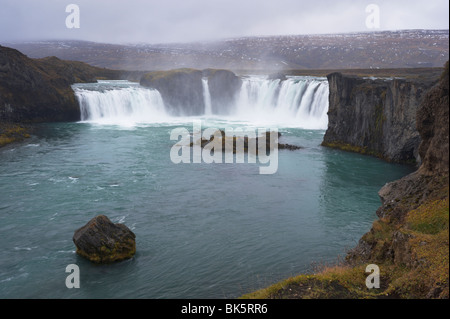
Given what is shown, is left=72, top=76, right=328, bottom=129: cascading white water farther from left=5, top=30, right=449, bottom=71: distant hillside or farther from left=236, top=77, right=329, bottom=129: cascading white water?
left=5, top=30, right=449, bottom=71: distant hillside

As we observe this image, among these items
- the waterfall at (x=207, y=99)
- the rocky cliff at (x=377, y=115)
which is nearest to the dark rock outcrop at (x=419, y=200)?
the rocky cliff at (x=377, y=115)

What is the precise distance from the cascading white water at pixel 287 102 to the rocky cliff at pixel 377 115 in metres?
11.8

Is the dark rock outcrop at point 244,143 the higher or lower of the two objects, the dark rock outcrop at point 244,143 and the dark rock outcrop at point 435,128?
the lower

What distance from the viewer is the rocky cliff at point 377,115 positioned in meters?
31.7

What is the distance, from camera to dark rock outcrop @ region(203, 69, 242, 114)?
74.1 metres

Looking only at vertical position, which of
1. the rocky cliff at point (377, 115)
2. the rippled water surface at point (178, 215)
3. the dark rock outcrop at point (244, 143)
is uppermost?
the rocky cliff at point (377, 115)

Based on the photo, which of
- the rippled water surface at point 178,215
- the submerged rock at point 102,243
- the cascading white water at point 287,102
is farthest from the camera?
the cascading white water at point 287,102

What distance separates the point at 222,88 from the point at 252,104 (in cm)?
742

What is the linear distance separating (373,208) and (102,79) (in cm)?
8405

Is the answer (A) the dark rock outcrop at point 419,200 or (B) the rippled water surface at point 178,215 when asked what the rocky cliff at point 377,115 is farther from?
(A) the dark rock outcrop at point 419,200

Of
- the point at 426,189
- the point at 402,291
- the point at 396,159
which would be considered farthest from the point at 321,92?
the point at 402,291

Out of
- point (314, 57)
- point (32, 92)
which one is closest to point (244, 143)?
point (32, 92)

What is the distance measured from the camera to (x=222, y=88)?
7481cm

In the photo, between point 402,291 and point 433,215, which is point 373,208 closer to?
point 433,215
